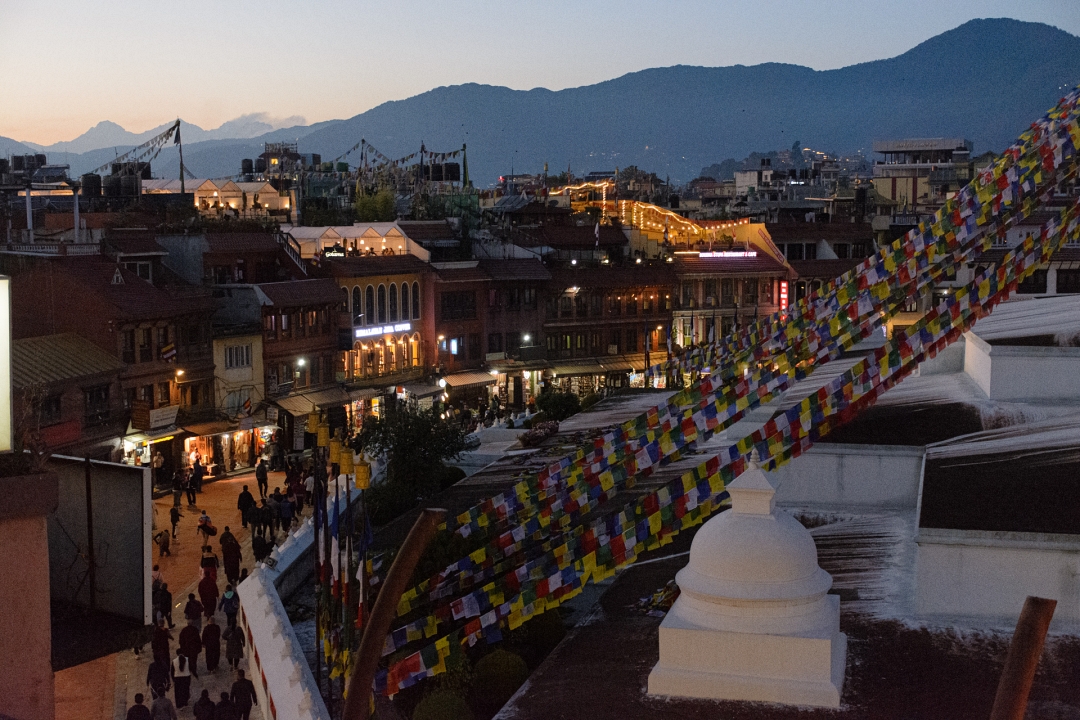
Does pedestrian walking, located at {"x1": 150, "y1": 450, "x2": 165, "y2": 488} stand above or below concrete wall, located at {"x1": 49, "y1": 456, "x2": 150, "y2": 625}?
below

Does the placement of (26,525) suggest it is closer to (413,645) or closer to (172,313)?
(413,645)

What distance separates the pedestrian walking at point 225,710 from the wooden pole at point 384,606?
37.9 ft

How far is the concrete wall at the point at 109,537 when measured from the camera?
8.22 m

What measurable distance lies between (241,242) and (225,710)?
34.6 meters

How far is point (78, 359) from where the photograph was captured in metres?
41.2

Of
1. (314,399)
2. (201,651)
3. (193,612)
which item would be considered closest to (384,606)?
(201,651)

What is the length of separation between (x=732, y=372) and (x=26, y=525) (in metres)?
18.9

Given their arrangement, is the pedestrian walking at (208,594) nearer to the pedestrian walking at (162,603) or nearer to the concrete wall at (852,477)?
the pedestrian walking at (162,603)

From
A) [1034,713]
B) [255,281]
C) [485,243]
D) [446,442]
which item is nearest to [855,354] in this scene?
[446,442]

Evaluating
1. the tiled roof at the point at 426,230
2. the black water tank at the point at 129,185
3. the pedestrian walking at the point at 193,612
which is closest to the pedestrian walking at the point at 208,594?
the pedestrian walking at the point at 193,612

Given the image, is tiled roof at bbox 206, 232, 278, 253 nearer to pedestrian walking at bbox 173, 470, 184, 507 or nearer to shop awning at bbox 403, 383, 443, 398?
shop awning at bbox 403, 383, 443, 398

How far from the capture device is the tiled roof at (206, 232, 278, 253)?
51.6m

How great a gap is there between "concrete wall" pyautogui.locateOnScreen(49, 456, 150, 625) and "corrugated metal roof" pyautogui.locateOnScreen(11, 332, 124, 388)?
98.5 feet

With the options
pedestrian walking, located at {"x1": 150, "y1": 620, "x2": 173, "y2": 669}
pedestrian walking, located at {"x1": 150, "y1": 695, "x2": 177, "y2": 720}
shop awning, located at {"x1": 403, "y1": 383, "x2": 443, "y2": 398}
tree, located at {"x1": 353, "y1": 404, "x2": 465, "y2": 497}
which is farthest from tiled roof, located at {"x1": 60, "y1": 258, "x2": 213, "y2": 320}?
pedestrian walking, located at {"x1": 150, "y1": 695, "x2": 177, "y2": 720}
